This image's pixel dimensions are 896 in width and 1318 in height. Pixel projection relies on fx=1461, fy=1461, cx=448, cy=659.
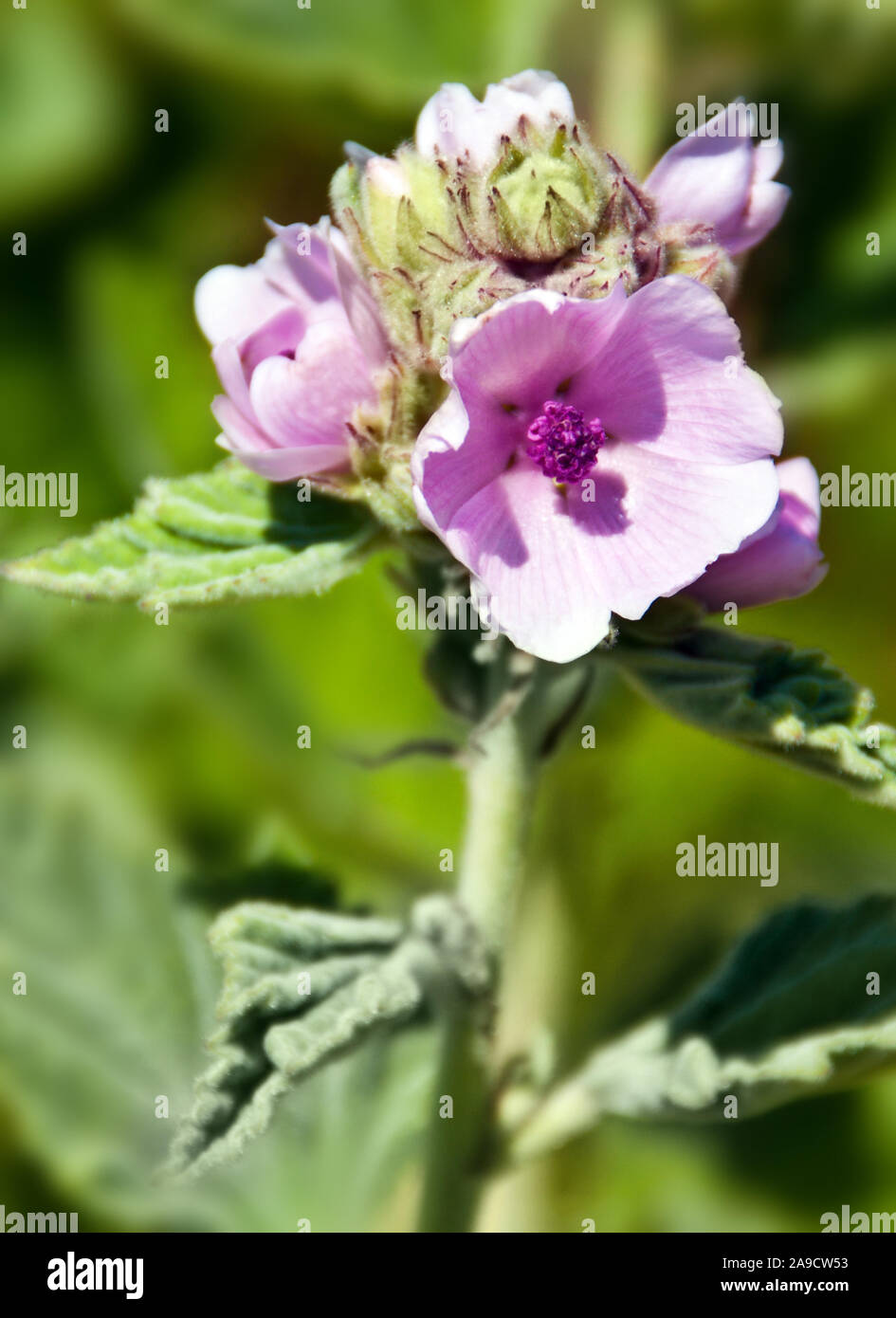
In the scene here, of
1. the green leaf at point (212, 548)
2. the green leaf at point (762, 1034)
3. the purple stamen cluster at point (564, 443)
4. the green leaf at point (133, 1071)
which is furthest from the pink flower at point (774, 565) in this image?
the green leaf at point (133, 1071)

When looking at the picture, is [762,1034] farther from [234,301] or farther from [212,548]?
[234,301]

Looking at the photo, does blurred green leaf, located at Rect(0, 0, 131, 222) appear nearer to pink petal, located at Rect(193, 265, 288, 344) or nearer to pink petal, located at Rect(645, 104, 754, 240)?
pink petal, located at Rect(193, 265, 288, 344)

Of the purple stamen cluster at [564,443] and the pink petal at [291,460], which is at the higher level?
the pink petal at [291,460]

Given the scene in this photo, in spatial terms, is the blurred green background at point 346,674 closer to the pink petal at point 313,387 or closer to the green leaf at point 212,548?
the green leaf at point 212,548

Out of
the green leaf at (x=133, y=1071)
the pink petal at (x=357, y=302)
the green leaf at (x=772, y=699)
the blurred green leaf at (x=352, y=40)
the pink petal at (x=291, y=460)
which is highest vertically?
the blurred green leaf at (x=352, y=40)

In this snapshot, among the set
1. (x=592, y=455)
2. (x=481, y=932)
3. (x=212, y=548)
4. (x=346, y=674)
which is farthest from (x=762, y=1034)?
(x=346, y=674)

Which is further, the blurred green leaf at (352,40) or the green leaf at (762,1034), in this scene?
the blurred green leaf at (352,40)

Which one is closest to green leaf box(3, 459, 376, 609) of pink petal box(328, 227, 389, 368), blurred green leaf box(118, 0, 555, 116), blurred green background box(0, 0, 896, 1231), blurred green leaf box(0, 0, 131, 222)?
pink petal box(328, 227, 389, 368)
